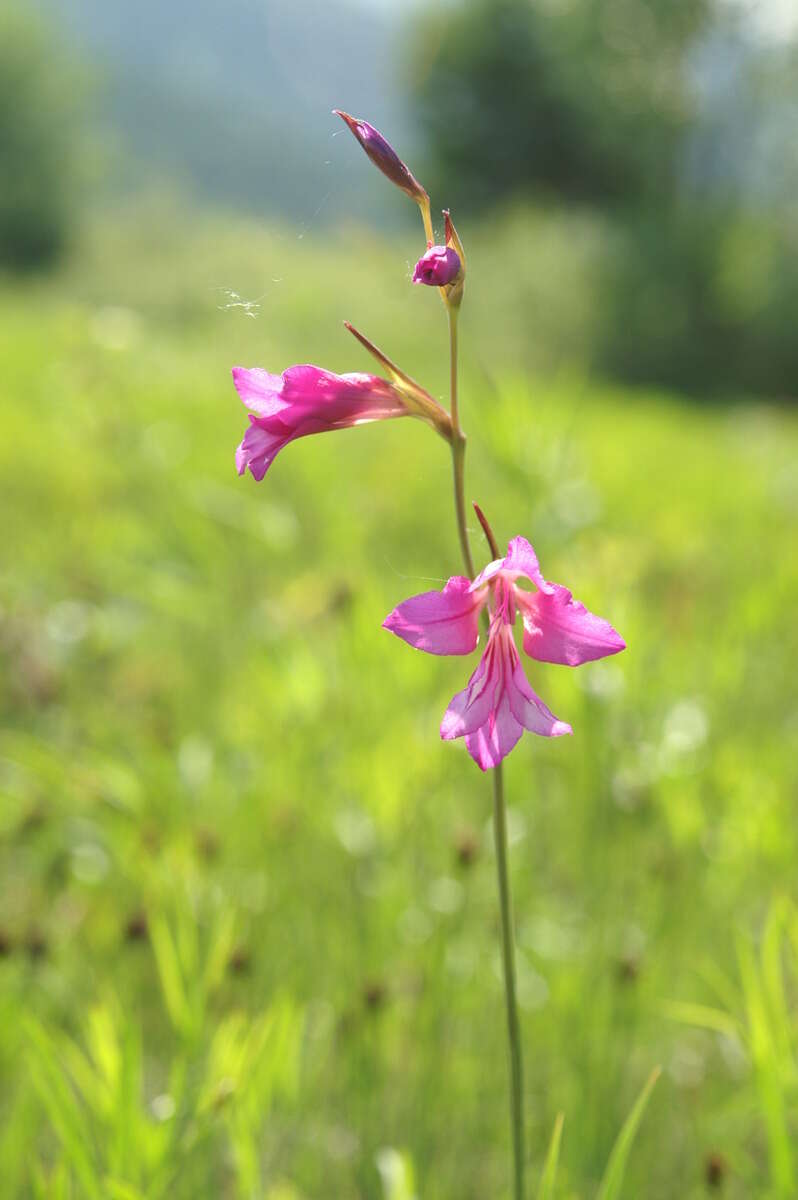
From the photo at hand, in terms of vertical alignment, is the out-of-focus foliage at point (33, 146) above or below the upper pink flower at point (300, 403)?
above

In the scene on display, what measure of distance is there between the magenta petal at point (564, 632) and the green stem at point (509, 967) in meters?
0.08

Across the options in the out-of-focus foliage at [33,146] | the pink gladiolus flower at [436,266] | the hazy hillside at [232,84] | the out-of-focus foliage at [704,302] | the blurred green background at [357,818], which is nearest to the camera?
the pink gladiolus flower at [436,266]

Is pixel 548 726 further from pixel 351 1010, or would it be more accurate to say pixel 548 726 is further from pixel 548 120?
pixel 548 120

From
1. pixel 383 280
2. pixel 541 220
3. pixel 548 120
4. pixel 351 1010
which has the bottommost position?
pixel 351 1010

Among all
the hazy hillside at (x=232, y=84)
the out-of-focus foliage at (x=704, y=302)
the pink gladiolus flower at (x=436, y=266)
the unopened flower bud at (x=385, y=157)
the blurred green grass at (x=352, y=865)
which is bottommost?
the blurred green grass at (x=352, y=865)

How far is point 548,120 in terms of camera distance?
70.4 feet

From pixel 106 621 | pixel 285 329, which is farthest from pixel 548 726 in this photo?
pixel 285 329

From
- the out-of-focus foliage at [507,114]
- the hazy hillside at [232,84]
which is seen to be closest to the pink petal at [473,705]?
the out-of-focus foliage at [507,114]

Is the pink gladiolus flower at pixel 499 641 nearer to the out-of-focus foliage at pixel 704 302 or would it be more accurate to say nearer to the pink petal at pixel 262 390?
the pink petal at pixel 262 390

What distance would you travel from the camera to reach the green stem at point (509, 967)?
66cm

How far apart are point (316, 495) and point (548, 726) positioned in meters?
2.61

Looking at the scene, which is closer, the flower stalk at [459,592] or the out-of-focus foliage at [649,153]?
the flower stalk at [459,592]

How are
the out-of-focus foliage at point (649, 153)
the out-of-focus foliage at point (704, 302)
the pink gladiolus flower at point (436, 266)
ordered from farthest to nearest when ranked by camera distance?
the out-of-focus foliage at point (649, 153) < the out-of-focus foliage at point (704, 302) < the pink gladiolus flower at point (436, 266)

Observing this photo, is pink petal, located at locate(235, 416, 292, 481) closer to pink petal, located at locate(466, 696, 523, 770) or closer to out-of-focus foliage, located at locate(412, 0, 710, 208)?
pink petal, located at locate(466, 696, 523, 770)
